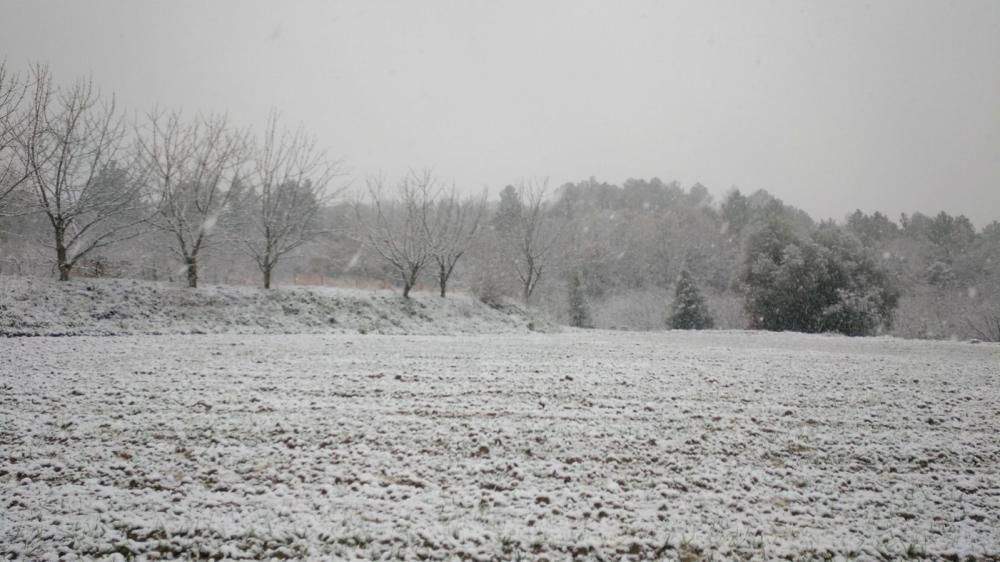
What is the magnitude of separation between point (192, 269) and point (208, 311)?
2507 millimetres

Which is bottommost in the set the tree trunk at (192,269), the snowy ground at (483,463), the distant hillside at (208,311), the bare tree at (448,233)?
the snowy ground at (483,463)

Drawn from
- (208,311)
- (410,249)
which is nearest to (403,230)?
(410,249)

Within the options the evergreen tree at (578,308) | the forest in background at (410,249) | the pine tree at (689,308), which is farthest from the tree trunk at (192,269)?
the pine tree at (689,308)

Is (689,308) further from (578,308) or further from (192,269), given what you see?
(192,269)

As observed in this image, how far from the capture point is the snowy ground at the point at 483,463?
9.68ft

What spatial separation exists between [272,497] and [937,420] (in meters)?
7.27

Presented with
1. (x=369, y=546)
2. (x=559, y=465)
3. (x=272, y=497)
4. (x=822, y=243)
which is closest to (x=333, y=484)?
(x=272, y=497)

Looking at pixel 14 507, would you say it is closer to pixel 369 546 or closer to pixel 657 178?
pixel 369 546

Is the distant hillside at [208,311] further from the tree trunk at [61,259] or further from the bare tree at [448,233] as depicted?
the bare tree at [448,233]

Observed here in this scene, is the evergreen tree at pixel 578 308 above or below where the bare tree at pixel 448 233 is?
below

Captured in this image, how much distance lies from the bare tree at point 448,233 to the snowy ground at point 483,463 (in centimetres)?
1210

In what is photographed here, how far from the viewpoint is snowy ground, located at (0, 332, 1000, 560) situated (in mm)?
2951

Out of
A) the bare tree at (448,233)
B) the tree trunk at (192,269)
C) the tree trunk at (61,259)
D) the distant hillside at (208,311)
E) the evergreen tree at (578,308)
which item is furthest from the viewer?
the evergreen tree at (578,308)

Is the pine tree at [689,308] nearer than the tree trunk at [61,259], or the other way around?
the tree trunk at [61,259]
